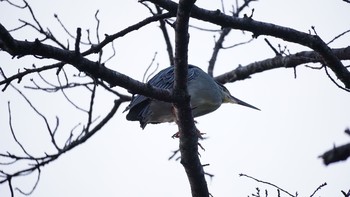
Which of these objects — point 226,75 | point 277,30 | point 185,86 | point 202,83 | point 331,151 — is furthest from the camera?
point 226,75

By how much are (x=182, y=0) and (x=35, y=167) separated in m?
2.49

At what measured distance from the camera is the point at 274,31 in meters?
2.94

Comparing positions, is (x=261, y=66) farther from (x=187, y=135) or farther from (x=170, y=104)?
(x=187, y=135)

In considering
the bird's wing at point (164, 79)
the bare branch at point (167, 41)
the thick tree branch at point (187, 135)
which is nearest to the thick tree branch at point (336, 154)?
the thick tree branch at point (187, 135)

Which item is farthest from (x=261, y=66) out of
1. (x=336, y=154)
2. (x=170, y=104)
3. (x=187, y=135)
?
(x=336, y=154)

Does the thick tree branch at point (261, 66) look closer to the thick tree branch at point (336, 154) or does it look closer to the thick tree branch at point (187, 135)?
the thick tree branch at point (187, 135)

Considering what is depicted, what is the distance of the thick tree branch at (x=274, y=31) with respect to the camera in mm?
2730

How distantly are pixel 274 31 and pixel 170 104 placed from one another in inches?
53.8

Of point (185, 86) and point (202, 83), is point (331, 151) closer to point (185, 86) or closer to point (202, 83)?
point (185, 86)

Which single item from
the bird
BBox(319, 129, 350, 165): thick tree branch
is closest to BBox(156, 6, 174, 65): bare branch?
the bird

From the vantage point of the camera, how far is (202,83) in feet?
14.0

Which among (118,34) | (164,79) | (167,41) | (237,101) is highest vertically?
(167,41)

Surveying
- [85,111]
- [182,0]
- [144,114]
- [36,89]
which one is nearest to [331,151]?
[182,0]

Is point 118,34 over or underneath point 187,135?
over
